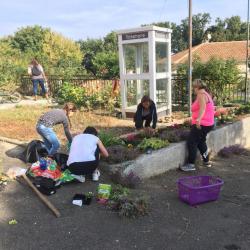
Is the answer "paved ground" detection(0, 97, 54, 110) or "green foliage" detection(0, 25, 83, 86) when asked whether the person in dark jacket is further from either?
"green foliage" detection(0, 25, 83, 86)

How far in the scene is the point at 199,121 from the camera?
7.55m

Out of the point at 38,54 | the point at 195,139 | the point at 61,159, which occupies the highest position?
the point at 38,54

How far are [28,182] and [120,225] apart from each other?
6.10ft

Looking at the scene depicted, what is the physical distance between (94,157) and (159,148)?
5.38 feet

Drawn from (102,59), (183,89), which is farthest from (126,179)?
(102,59)

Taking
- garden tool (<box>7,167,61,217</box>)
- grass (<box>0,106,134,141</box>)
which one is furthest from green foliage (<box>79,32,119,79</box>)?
garden tool (<box>7,167,61,217</box>)

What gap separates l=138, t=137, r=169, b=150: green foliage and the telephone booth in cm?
426

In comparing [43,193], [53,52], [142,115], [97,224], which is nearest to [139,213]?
[97,224]

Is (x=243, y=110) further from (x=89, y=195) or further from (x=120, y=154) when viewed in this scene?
(x=89, y=195)

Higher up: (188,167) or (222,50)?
(222,50)

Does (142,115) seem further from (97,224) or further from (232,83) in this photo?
(232,83)

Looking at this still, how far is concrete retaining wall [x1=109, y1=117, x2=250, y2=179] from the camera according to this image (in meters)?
6.79

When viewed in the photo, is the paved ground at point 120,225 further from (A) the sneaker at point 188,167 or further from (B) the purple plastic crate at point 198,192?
(A) the sneaker at point 188,167

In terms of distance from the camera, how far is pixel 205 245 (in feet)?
14.9
